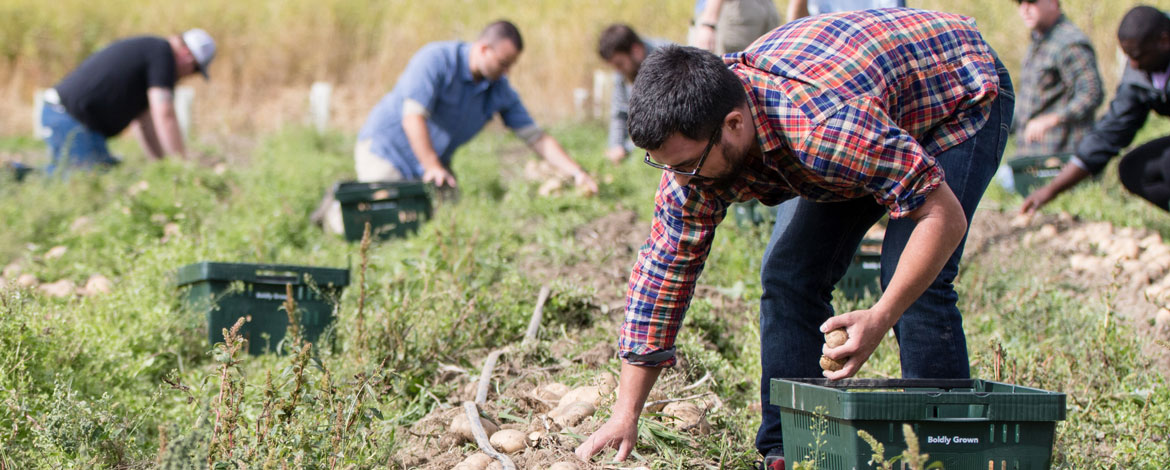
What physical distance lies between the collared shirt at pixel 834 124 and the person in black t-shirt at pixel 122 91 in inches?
217

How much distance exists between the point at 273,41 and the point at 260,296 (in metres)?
11.1

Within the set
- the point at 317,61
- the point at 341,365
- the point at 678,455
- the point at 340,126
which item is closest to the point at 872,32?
the point at 678,455

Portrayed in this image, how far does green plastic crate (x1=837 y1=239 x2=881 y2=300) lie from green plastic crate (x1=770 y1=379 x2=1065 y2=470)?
203cm

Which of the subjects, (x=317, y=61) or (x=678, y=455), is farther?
(x=317, y=61)

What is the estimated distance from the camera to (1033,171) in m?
5.97

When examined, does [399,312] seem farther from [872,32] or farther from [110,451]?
[872,32]

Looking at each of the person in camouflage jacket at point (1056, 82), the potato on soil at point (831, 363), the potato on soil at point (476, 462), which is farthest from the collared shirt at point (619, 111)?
the potato on soil at point (831, 363)

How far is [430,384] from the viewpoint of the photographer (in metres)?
3.51

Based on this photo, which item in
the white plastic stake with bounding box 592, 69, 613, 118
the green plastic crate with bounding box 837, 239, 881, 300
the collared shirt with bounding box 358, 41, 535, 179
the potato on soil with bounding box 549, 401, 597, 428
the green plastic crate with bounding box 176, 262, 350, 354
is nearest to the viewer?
the potato on soil with bounding box 549, 401, 597, 428

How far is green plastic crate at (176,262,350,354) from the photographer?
3.58 metres

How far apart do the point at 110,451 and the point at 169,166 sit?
4.62m

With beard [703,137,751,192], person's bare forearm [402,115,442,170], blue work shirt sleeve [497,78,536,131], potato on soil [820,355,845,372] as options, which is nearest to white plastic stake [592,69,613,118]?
blue work shirt sleeve [497,78,536,131]

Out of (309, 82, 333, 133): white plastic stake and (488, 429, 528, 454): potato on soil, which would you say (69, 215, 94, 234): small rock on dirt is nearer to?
(488, 429, 528, 454): potato on soil

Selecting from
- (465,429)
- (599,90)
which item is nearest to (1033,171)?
(465,429)
